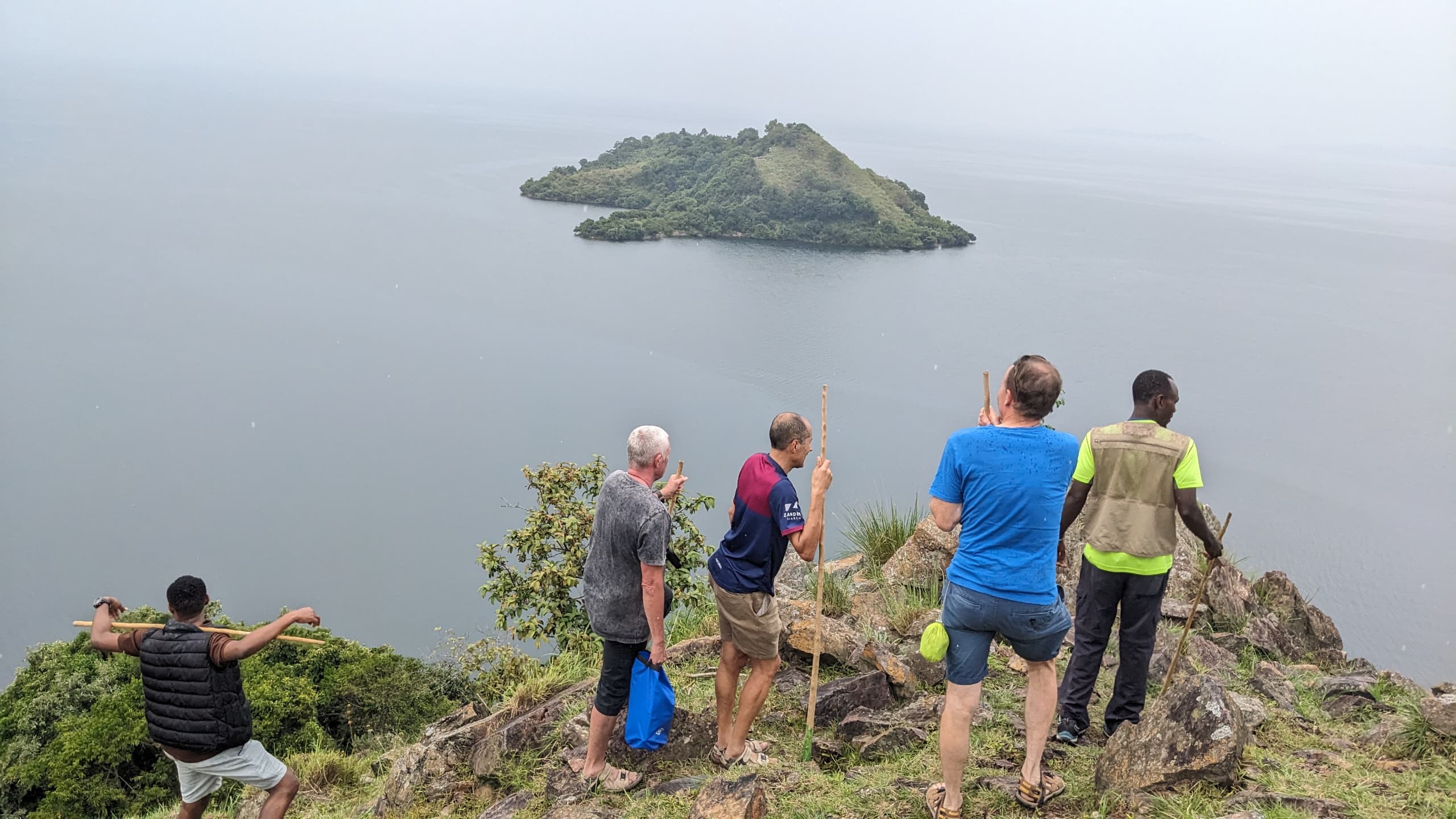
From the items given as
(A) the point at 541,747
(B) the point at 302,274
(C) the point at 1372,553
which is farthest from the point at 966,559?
(B) the point at 302,274

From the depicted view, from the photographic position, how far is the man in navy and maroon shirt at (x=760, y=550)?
431 centimetres

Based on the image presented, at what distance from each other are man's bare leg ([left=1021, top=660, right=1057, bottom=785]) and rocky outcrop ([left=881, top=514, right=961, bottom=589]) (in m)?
3.91

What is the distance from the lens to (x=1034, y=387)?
143 inches

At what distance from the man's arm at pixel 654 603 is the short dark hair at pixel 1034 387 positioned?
5.74ft

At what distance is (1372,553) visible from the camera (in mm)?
52812

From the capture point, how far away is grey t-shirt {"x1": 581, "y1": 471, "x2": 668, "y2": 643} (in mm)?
4305

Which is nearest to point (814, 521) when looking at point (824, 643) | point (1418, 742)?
point (824, 643)

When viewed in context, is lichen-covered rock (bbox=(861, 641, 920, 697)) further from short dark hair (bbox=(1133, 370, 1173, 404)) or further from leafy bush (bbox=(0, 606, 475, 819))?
leafy bush (bbox=(0, 606, 475, 819))

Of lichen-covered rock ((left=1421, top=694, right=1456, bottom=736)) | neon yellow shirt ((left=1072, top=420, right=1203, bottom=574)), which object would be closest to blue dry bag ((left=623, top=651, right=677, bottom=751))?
neon yellow shirt ((left=1072, top=420, right=1203, bottom=574))

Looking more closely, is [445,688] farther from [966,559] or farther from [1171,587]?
[966,559]

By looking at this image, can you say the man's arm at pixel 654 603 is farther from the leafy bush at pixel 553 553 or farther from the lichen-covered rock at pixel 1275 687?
the leafy bush at pixel 553 553

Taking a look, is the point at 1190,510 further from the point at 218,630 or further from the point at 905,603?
the point at 218,630

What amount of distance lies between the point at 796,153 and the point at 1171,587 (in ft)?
392

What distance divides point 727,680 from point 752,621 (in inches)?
19.1
